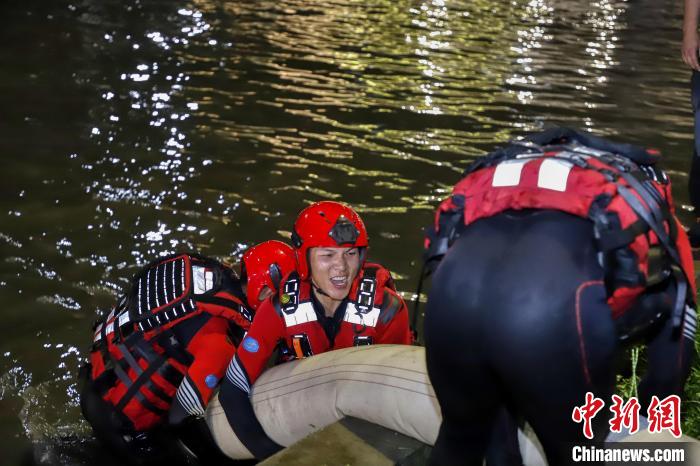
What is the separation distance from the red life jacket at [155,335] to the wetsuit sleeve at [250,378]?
7.6 inches

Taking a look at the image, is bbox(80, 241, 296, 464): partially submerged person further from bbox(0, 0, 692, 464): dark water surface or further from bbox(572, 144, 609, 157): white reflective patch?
→ bbox(572, 144, 609, 157): white reflective patch

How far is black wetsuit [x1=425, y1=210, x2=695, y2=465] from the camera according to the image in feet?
7.41

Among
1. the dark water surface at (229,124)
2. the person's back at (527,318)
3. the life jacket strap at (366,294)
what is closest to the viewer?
the person's back at (527,318)

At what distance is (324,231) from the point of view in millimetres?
4219

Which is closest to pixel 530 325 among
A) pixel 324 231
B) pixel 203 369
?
pixel 324 231

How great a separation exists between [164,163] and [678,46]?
38.6 feet

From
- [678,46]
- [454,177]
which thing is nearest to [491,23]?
[678,46]

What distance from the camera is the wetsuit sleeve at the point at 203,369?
4.11m

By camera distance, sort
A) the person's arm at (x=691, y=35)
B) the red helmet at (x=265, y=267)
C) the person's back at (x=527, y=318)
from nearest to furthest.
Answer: the person's back at (x=527, y=318) < the red helmet at (x=265, y=267) < the person's arm at (x=691, y=35)

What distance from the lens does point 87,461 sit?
15.5 feet

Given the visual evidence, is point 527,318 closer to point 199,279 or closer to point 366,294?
point 366,294

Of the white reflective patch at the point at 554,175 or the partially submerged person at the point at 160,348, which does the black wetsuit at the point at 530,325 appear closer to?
the white reflective patch at the point at 554,175

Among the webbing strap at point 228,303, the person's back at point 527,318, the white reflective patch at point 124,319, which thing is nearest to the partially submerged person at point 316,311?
the webbing strap at point 228,303

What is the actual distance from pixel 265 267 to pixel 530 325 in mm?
2531
